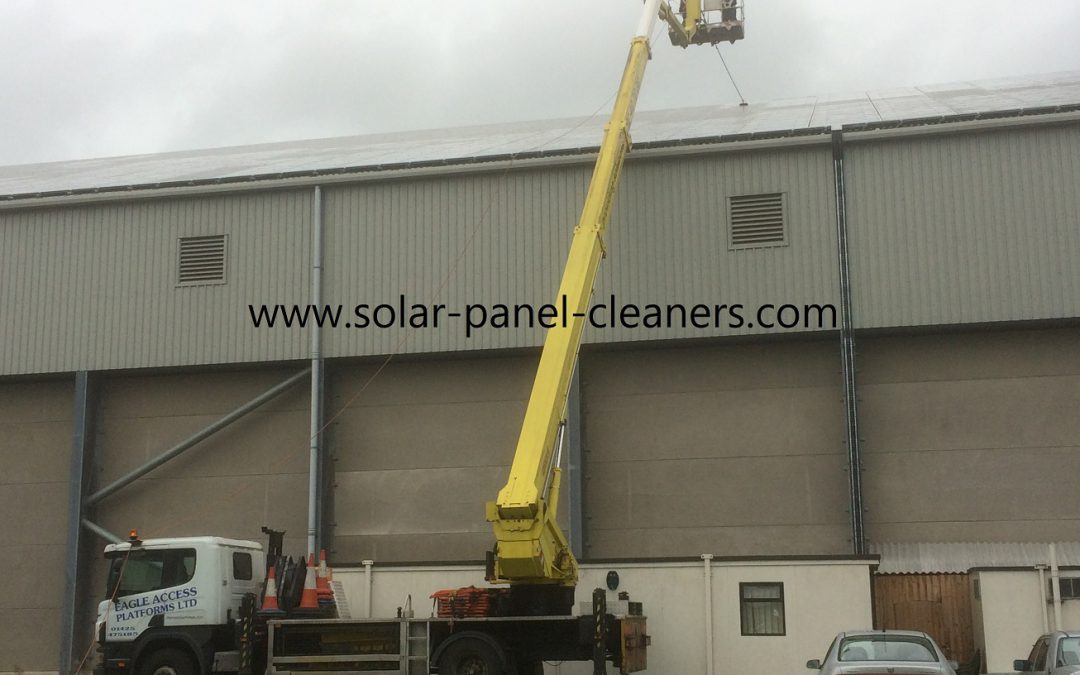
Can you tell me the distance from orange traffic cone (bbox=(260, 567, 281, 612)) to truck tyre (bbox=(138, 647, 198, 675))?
4.86ft

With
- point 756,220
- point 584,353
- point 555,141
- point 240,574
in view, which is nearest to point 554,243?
point 584,353

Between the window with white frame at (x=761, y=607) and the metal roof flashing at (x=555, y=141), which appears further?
the metal roof flashing at (x=555, y=141)

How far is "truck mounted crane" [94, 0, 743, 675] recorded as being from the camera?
1877cm

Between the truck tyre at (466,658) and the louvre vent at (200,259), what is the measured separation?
14.7 meters

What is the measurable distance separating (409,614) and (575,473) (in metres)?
8.55

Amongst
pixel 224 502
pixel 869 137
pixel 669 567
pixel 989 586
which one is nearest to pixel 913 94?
pixel 869 137

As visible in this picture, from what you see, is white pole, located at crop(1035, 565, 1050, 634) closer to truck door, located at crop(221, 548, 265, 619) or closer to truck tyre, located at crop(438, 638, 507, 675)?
truck tyre, located at crop(438, 638, 507, 675)

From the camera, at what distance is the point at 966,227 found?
26766 mm

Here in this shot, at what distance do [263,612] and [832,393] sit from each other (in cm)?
1383

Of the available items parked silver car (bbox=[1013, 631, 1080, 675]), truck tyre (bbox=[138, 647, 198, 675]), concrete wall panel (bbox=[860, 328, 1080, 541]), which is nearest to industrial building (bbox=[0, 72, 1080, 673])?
concrete wall panel (bbox=[860, 328, 1080, 541])

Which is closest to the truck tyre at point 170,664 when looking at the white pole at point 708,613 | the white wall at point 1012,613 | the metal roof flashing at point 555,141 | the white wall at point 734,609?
the white wall at point 734,609

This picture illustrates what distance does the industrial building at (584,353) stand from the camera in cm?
2659

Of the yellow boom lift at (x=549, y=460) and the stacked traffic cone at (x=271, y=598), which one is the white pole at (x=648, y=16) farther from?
the stacked traffic cone at (x=271, y=598)

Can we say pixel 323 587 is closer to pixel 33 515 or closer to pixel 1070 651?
pixel 1070 651
